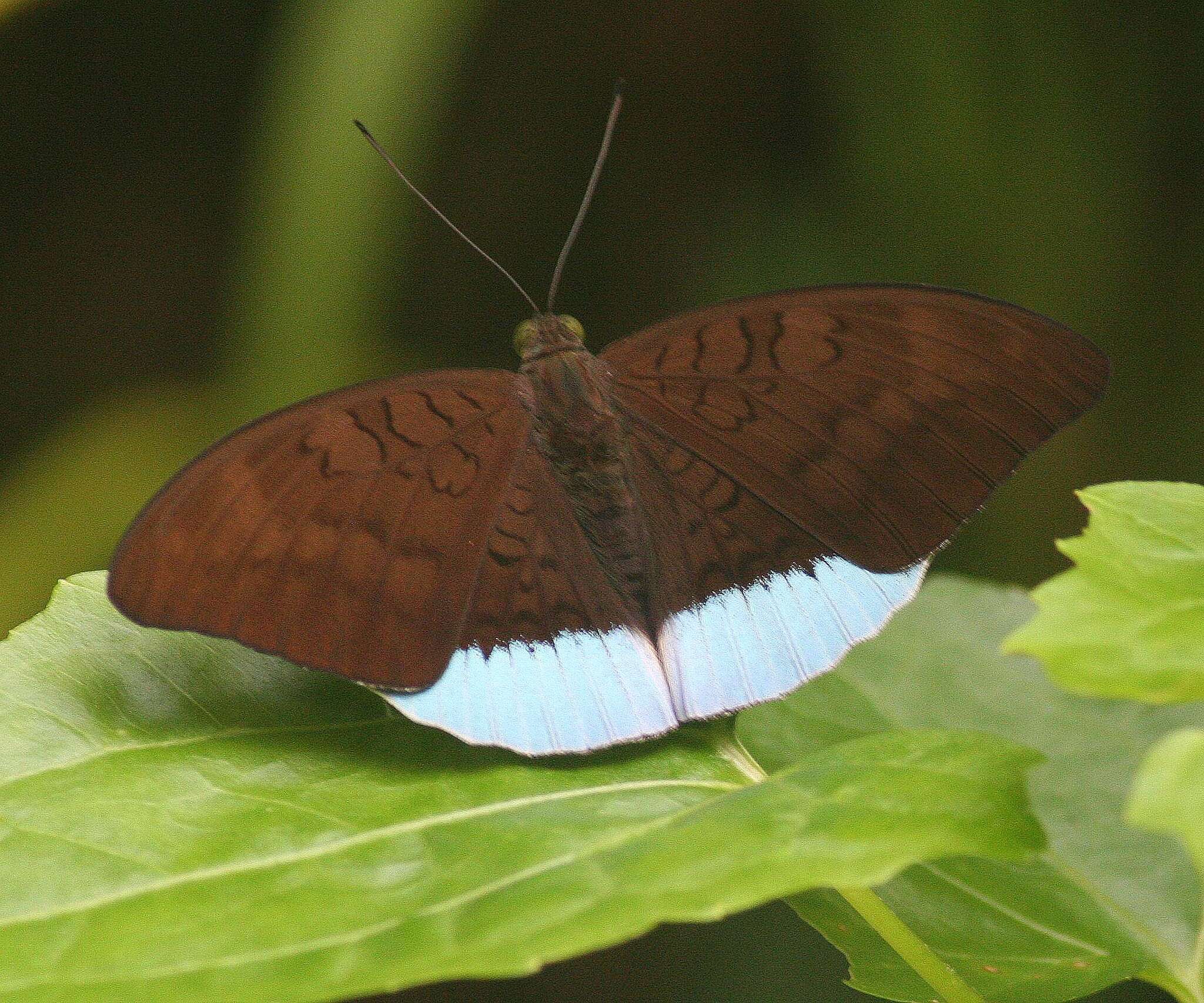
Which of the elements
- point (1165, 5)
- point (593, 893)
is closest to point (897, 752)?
point (593, 893)

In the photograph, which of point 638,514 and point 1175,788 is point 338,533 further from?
point 1175,788

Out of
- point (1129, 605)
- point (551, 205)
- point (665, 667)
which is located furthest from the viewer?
point (551, 205)

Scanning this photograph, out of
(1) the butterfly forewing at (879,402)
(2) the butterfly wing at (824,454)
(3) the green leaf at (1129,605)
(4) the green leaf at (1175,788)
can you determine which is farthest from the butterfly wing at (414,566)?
(4) the green leaf at (1175,788)

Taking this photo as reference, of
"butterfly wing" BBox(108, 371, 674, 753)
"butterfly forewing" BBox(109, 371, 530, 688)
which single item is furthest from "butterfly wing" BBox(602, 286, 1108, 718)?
"butterfly forewing" BBox(109, 371, 530, 688)

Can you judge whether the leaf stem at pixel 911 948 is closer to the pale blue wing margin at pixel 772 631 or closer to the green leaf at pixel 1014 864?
the green leaf at pixel 1014 864

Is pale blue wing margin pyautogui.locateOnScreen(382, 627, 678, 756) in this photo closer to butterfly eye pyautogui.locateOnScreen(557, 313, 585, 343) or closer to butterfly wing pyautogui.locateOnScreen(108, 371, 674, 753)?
butterfly wing pyautogui.locateOnScreen(108, 371, 674, 753)

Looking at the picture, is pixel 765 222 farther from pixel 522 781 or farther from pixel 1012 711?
pixel 522 781

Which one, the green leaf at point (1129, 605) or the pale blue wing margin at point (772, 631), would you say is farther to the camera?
the pale blue wing margin at point (772, 631)

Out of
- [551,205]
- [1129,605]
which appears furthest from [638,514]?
[551,205]
